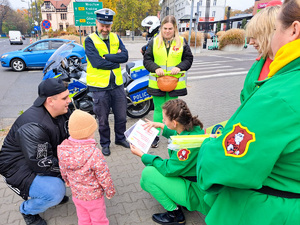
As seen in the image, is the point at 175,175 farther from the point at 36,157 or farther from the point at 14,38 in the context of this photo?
the point at 14,38

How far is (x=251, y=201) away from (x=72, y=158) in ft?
4.55

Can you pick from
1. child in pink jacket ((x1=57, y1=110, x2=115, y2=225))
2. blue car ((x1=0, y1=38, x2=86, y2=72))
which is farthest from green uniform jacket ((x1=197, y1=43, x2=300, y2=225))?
blue car ((x1=0, y1=38, x2=86, y2=72))

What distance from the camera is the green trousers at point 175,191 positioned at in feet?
7.07

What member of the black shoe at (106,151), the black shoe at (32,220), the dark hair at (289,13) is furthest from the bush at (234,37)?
the dark hair at (289,13)

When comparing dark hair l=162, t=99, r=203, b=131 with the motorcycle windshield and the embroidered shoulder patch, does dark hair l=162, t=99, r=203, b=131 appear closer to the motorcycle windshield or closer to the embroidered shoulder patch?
the embroidered shoulder patch

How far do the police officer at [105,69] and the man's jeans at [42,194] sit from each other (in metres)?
1.51

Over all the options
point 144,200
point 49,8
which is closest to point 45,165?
point 144,200

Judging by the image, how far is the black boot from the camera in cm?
235

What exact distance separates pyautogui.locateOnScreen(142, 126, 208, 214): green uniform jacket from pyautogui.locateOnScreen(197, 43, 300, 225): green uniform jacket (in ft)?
2.91

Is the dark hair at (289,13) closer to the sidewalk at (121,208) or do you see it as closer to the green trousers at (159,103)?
the sidewalk at (121,208)

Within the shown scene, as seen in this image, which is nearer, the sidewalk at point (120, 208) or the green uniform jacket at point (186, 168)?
the green uniform jacket at point (186, 168)

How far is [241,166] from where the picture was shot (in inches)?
34.8

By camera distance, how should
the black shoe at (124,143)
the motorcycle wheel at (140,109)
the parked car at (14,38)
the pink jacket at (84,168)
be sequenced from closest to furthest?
1. the pink jacket at (84,168)
2. the black shoe at (124,143)
3. the motorcycle wheel at (140,109)
4. the parked car at (14,38)

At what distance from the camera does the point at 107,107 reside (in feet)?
12.0
